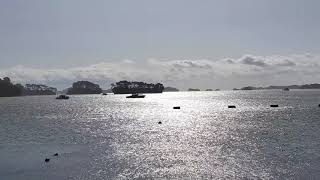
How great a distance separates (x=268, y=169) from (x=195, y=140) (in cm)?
2979

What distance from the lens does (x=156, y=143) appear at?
7350 cm

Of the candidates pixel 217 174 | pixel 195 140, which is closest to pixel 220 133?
pixel 195 140

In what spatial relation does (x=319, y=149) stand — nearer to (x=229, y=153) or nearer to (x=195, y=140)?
(x=229, y=153)

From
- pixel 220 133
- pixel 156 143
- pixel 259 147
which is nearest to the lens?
pixel 259 147

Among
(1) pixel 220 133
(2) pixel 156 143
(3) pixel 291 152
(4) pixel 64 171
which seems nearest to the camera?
(4) pixel 64 171

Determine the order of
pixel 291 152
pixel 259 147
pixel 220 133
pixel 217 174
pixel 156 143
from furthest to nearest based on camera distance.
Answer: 1. pixel 220 133
2. pixel 156 143
3. pixel 259 147
4. pixel 291 152
5. pixel 217 174

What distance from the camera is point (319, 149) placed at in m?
61.7

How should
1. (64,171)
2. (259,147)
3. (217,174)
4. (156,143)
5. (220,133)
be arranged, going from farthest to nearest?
1. (220,133)
2. (156,143)
3. (259,147)
4. (64,171)
5. (217,174)

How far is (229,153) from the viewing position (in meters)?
60.3

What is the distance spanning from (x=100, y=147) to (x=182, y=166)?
22.7 m

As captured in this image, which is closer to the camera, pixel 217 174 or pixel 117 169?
pixel 217 174

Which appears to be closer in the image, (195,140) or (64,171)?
(64,171)

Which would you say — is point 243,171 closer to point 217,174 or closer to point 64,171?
point 217,174

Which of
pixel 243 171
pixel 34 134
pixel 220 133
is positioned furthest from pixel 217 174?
pixel 34 134
